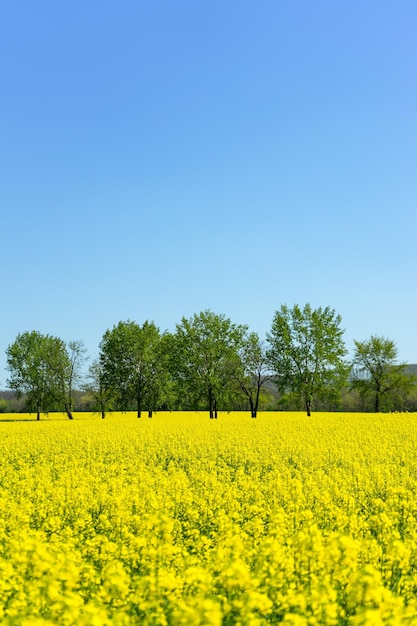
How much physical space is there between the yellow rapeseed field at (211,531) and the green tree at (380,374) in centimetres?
4074

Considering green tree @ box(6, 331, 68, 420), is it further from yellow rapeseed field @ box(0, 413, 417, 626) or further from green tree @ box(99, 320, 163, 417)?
yellow rapeseed field @ box(0, 413, 417, 626)

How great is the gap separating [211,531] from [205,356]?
46.4m

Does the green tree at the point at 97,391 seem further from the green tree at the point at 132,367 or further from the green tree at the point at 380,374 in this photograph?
the green tree at the point at 380,374

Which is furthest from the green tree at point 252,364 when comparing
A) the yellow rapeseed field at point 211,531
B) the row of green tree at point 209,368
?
the yellow rapeseed field at point 211,531

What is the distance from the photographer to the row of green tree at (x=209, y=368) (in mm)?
58062

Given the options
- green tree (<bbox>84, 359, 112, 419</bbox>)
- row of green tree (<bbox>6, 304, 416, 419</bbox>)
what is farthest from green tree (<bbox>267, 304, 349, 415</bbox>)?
green tree (<bbox>84, 359, 112, 419</bbox>)

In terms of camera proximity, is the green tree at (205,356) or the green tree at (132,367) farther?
the green tree at (132,367)

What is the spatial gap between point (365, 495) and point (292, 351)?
147 feet

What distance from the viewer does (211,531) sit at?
11188 millimetres

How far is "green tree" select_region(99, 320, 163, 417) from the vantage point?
6594 cm

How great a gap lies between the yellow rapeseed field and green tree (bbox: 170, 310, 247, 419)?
86.7ft

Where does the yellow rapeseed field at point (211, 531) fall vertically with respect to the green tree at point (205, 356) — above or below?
below

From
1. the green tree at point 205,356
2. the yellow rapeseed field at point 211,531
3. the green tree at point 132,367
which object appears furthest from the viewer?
the green tree at point 132,367

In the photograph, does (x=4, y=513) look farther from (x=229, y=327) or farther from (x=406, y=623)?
(x=229, y=327)
